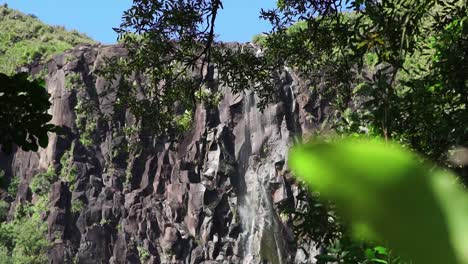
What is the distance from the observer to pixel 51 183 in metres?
41.6

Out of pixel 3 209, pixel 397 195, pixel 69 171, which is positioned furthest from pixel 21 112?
pixel 3 209

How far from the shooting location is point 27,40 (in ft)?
172

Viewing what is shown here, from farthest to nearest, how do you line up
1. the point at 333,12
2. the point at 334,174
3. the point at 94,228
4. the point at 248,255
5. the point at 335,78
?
the point at 94,228
the point at 248,255
the point at 335,78
the point at 333,12
the point at 334,174

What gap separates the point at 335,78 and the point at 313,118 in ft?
100

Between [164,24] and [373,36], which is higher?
[164,24]

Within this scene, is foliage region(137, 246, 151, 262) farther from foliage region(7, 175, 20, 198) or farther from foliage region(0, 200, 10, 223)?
foliage region(7, 175, 20, 198)

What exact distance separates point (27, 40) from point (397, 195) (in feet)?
183

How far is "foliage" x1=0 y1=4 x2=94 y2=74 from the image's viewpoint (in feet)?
156

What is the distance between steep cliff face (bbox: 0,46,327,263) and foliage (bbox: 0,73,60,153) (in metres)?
30.5

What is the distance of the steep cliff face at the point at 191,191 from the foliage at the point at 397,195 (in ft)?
109

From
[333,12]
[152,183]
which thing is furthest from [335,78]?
[152,183]

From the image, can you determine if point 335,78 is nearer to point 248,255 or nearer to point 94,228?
point 248,255

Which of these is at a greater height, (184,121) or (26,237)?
(184,121)

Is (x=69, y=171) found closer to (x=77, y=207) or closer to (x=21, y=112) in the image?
(x=77, y=207)
